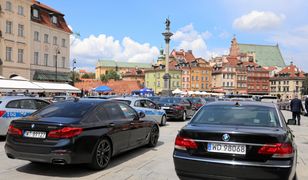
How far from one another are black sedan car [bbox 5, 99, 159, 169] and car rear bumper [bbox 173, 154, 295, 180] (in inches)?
88.4

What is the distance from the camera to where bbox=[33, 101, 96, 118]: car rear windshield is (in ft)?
25.1

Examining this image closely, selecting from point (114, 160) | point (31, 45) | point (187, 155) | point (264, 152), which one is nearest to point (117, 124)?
point (114, 160)

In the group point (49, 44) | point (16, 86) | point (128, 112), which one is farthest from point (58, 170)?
point (49, 44)

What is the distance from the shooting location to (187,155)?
222 inches

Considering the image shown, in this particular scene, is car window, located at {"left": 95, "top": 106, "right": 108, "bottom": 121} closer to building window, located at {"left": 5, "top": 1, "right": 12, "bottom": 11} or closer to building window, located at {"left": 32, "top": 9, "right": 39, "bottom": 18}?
building window, located at {"left": 5, "top": 1, "right": 12, "bottom": 11}

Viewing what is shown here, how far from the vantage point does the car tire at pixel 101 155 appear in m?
7.36

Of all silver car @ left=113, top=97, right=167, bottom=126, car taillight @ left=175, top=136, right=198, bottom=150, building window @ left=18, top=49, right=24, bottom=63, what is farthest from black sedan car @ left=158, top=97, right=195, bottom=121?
building window @ left=18, top=49, right=24, bottom=63

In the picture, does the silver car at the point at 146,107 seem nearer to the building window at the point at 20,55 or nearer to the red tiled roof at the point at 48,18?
the building window at the point at 20,55

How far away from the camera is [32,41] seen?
50156 mm

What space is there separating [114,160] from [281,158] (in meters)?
4.57

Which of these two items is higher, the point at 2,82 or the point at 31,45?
the point at 31,45

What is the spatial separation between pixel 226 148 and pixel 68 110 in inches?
155

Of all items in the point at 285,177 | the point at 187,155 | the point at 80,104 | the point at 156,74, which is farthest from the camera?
the point at 156,74

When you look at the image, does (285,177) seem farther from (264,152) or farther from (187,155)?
(187,155)
